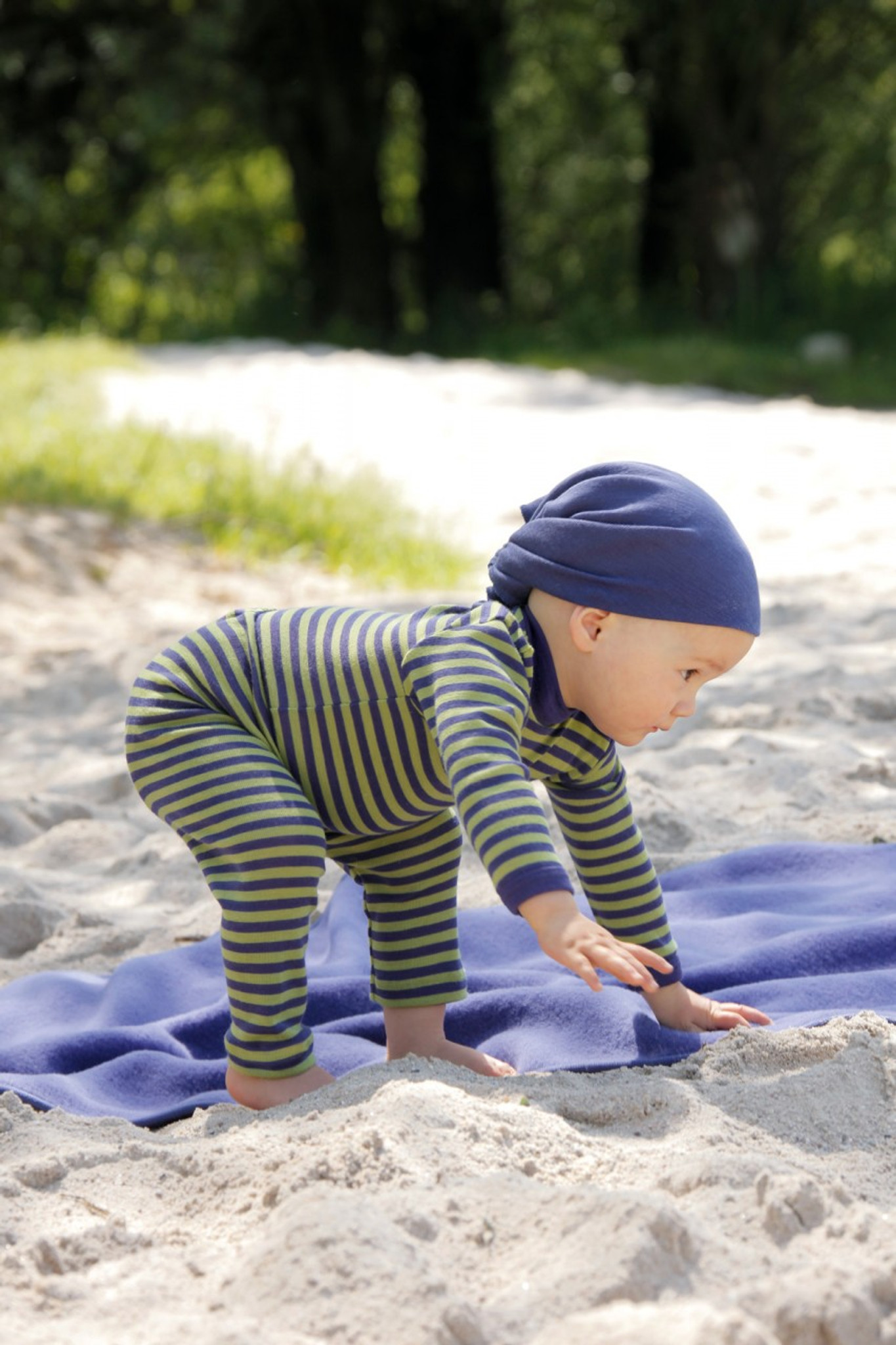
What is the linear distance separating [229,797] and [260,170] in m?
18.6

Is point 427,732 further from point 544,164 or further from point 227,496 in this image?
point 544,164

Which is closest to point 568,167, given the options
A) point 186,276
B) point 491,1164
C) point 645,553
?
point 186,276

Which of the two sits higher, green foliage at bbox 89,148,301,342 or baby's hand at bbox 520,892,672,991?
green foliage at bbox 89,148,301,342

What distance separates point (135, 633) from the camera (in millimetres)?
5016

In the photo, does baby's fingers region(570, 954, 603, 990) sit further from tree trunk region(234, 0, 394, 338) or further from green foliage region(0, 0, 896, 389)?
tree trunk region(234, 0, 394, 338)

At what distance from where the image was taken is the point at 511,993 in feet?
8.14

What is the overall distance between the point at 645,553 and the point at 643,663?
147 mm

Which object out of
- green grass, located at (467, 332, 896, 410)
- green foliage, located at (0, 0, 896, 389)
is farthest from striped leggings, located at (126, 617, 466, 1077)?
green foliage, located at (0, 0, 896, 389)

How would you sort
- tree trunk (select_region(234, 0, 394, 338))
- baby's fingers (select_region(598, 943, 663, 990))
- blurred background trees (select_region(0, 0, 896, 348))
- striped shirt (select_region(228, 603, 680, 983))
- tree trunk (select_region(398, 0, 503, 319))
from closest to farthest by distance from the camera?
baby's fingers (select_region(598, 943, 663, 990))
striped shirt (select_region(228, 603, 680, 983))
blurred background trees (select_region(0, 0, 896, 348))
tree trunk (select_region(234, 0, 394, 338))
tree trunk (select_region(398, 0, 503, 319))

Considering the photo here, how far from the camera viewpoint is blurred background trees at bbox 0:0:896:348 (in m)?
12.2

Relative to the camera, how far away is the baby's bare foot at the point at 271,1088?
2158mm

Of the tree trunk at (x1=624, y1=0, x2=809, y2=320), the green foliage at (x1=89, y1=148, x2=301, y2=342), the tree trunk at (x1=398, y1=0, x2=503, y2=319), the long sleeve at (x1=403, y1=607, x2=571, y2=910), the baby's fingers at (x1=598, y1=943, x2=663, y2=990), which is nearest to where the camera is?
the baby's fingers at (x1=598, y1=943, x2=663, y2=990)

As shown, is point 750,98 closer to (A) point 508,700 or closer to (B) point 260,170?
(B) point 260,170

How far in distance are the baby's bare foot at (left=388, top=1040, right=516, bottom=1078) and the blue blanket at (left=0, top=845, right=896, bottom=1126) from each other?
3 centimetres
